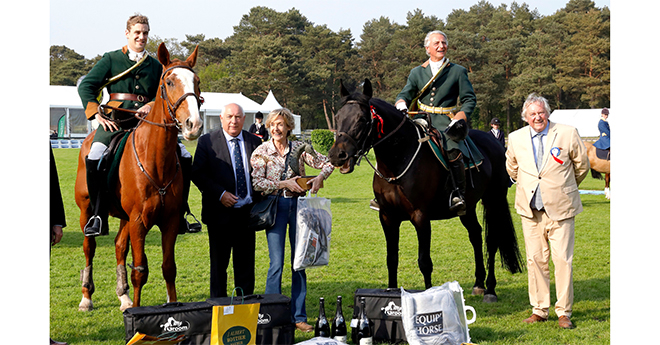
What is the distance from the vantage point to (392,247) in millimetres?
5480

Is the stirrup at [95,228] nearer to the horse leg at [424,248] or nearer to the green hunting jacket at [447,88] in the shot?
the horse leg at [424,248]

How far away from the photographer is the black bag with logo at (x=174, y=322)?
13.1 ft

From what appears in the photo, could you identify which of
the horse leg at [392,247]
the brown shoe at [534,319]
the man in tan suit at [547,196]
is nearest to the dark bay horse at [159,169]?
the horse leg at [392,247]

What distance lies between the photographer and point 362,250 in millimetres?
9078

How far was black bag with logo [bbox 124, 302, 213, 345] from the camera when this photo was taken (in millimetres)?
4004

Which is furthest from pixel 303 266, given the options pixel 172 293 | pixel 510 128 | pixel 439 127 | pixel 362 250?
pixel 510 128

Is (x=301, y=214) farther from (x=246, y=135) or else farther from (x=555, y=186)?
(x=555, y=186)

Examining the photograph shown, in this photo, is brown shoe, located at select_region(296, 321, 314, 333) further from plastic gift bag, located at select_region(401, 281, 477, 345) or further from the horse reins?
the horse reins

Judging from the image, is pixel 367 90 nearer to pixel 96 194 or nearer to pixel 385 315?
pixel 385 315

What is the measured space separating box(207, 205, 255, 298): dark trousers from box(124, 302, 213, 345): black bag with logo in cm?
80

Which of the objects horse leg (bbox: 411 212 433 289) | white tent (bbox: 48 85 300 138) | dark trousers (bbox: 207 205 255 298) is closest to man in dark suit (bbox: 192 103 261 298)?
dark trousers (bbox: 207 205 255 298)

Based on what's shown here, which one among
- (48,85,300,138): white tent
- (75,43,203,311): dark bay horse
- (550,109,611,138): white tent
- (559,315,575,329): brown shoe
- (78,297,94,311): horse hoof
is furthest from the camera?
(550,109,611,138): white tent

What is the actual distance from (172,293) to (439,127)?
3.19m

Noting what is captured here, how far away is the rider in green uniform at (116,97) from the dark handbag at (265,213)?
27.1 inches
